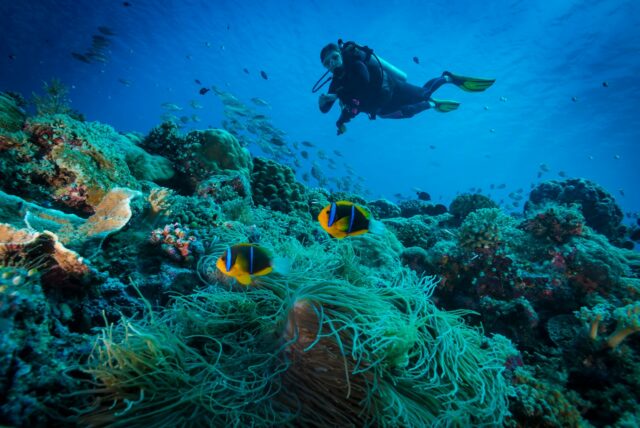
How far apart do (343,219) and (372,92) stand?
912 centimetres

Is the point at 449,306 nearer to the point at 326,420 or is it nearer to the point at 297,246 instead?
the point at 297,246

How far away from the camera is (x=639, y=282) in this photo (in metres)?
4.39

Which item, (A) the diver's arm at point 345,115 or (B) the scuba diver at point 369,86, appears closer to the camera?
(B) the scuba diver at point 369,86

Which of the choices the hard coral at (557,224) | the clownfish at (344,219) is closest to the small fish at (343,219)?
the clownfish at (344,219)

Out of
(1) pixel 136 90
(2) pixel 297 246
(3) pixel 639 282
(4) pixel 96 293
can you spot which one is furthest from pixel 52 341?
(1) pixel 136 90

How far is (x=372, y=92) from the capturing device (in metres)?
10.3

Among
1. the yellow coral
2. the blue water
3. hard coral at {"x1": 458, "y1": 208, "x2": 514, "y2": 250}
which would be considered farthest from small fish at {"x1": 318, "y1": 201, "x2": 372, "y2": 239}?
the blue water

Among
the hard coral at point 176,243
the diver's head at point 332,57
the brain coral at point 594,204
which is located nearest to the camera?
the hard coral at point 176,243

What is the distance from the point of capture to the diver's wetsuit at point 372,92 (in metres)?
9.63

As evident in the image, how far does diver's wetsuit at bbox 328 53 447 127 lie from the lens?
9633 millimetres

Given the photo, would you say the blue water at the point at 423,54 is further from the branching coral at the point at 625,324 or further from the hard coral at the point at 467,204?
the branching coral at the point at 625,324

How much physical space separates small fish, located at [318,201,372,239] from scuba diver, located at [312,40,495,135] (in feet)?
25.6

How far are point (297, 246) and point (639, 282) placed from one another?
512cm

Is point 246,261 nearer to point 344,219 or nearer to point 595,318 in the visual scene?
point 344,219
